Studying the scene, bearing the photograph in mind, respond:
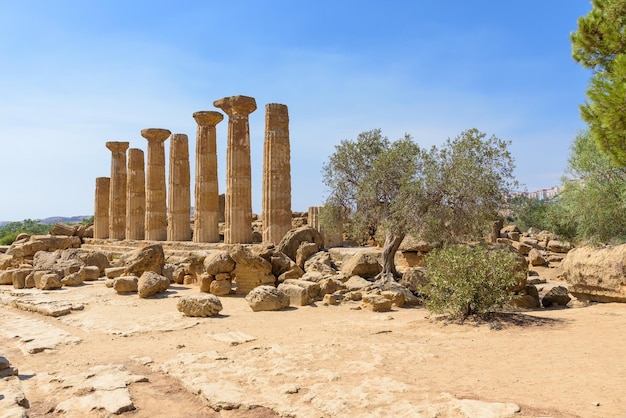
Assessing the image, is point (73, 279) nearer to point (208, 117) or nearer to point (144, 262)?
point (144, 262)

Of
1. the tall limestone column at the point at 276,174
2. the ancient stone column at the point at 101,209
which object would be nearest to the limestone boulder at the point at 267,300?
the tall limestone column at the point at 276,174

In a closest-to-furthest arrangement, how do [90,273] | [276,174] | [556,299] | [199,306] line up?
1. [199,306]
2. [556,299]
3. [90,273]
4. [276,174]

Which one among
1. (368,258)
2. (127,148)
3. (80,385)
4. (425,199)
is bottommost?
(80,385)

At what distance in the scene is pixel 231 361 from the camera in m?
7.20

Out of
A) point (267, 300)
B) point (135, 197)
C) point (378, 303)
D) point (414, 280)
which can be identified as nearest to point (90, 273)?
point (267, 300)

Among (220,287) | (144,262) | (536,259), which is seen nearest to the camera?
(220,287)

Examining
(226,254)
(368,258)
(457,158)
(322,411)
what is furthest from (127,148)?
(322,411)

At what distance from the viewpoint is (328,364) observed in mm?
6762

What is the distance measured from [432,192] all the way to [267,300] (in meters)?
5.40

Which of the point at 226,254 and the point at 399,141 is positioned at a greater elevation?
the point at 399,141

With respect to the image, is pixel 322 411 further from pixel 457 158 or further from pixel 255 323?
pixel 457 158

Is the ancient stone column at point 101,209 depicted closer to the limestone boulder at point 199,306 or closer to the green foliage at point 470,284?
the limestone boulder at point 199,306

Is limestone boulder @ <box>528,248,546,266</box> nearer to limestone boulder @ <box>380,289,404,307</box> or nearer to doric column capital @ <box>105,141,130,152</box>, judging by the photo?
limestone boulder @ <box>380,289,404,307</box>

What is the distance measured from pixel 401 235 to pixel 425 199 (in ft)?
4.43
